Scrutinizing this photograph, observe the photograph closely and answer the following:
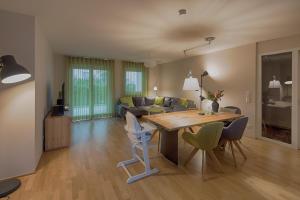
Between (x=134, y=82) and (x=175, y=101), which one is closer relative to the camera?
(x=175, y=101)

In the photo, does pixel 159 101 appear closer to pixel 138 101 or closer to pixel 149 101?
pixel 149 101

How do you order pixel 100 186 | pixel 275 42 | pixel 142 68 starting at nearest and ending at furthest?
1. pixel 100 186
2. pixel 275 42
3. pixel 142 68

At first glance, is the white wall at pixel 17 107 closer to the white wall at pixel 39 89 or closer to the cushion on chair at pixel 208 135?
the white wall at pixel 39 89

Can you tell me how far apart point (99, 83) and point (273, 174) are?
593 cm

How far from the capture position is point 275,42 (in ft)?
12.4

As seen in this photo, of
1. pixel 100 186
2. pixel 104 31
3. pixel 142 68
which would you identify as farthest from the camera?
pixel 142 68

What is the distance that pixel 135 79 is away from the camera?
750cm

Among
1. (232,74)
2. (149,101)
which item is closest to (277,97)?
(232,74)

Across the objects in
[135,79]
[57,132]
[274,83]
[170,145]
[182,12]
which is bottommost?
[170,145]

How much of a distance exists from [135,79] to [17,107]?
17.5ft

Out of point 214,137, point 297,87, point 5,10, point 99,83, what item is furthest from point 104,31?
point 297,87

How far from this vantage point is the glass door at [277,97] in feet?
12.1

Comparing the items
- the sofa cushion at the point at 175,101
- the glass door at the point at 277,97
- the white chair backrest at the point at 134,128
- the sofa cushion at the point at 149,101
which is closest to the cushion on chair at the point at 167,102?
the sofa cushion at the point at 175,101

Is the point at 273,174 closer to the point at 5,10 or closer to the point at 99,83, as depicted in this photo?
the point at 5,10
